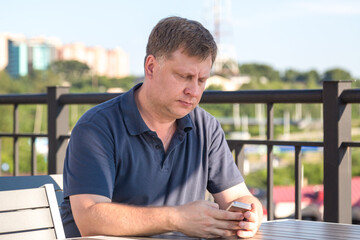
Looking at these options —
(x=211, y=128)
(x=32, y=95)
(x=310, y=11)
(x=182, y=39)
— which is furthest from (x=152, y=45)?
(x=310, y=11)

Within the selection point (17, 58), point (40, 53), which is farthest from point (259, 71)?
point (17, 58)

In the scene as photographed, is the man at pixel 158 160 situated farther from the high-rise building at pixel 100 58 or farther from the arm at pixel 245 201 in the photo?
the high-rise building at pixel 100 58

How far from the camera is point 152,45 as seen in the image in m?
1.98

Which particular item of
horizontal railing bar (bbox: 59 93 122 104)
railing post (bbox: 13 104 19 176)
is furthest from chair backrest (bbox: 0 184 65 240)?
railing post (bbox: 13 104 19 176)

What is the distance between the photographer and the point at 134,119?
1998mm

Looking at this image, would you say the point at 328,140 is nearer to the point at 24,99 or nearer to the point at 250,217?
the point at 250,217

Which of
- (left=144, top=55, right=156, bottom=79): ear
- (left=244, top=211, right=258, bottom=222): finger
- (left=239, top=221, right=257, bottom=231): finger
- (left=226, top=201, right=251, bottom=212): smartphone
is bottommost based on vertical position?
(left=239, top=221, right=257, bottom=231): finger

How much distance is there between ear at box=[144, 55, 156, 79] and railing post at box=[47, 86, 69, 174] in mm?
2155

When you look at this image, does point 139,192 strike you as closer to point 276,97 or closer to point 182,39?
point 182,39

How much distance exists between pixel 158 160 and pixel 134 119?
0.46ft

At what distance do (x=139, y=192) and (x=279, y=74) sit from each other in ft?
317

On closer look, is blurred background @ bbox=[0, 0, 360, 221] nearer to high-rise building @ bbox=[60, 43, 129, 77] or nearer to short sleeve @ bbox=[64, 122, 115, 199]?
high-rise building @ bbox=[60, 43, 129, 77]

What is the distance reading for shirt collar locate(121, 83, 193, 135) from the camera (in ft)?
6.48

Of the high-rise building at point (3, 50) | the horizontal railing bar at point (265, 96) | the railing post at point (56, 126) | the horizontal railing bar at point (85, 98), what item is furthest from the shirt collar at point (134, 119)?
the high-rise building at point (3, 50)
